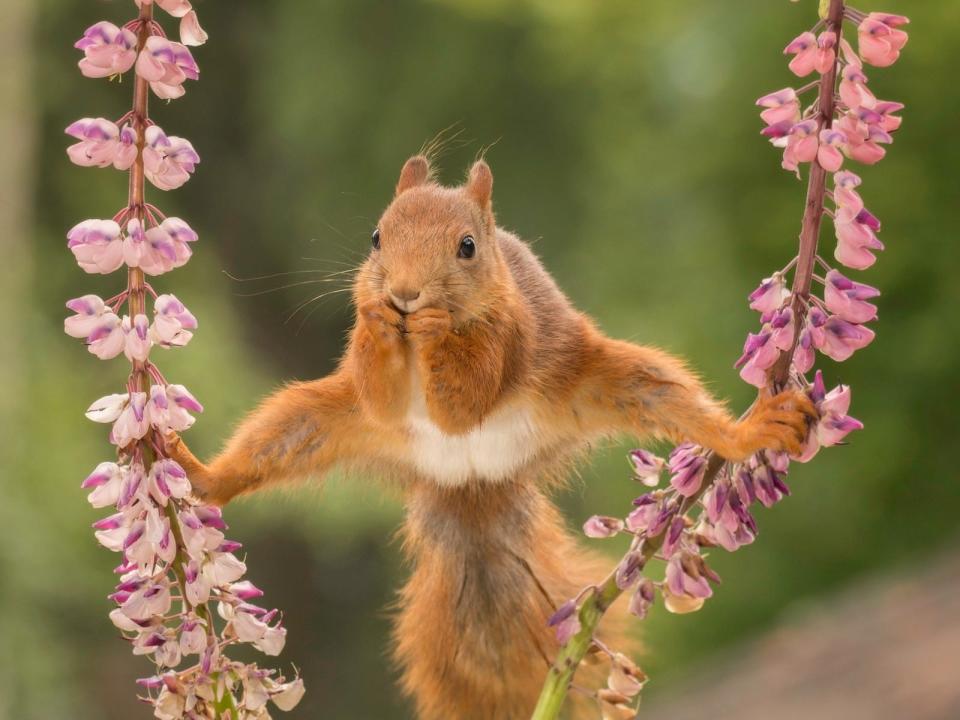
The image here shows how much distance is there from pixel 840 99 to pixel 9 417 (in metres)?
2.23

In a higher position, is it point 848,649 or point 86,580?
point 86,580

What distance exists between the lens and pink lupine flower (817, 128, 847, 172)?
585 millimetres

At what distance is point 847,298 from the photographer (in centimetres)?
62

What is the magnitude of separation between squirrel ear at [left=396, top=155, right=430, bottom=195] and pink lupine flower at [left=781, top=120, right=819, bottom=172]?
412 mm

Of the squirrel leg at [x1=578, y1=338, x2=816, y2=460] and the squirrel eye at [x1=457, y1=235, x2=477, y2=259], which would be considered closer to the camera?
the squirrel leg at [x1=578, y1=338, x2=816, y2=460]

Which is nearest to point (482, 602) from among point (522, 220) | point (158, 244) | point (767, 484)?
point (767, 484)

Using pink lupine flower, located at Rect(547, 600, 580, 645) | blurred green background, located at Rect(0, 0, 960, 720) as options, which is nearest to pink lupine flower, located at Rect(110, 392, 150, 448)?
pink lupine flower, located at Rect(547, 600, 580, 645)

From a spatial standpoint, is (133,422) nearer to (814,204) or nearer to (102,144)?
(102,144)

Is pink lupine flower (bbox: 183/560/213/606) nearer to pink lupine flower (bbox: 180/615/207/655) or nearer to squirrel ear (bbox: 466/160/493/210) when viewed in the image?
pink lupine flower (bbox: 180/615/207/655)

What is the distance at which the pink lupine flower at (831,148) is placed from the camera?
58 cm

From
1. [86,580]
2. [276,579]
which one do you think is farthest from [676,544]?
[276,579]

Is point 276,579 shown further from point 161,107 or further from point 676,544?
point 676,544

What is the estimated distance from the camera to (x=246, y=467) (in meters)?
0.91

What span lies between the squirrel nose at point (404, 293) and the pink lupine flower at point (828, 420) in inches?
11.2
